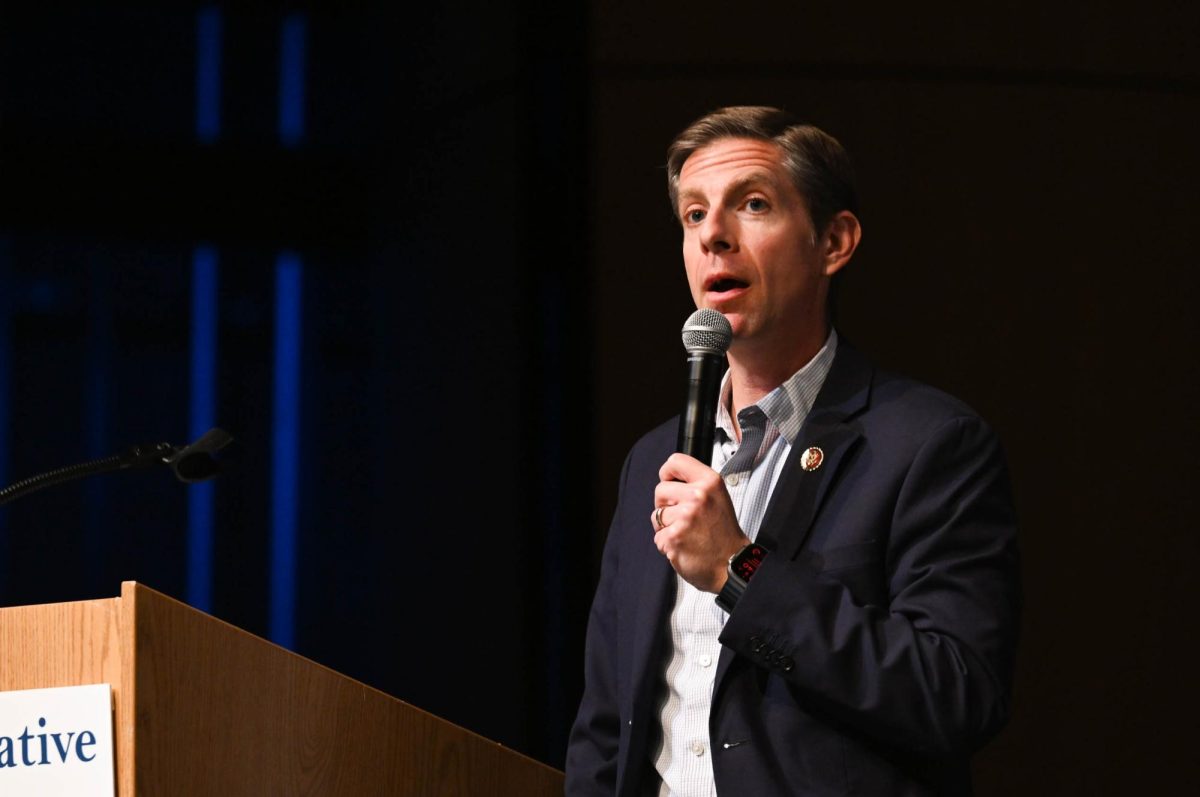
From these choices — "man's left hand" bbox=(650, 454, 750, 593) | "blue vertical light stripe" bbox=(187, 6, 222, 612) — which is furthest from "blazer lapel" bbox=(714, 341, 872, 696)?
"blue vertical light stripe" bbox=(187, 6, 222, 612)

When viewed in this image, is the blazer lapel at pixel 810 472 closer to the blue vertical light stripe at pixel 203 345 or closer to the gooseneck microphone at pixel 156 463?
the gooseneck microphone at pixel 156 463

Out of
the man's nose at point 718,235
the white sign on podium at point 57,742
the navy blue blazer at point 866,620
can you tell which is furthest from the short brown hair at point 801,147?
the white sign on podium at point 57,742

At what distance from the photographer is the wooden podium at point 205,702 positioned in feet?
4.76

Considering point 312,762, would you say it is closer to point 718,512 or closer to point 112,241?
point 718,512

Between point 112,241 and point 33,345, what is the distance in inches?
15.2

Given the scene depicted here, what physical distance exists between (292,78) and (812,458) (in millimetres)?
3088

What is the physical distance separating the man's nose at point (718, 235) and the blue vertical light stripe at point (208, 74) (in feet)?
9.00

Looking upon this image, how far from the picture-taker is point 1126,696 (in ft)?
11.3

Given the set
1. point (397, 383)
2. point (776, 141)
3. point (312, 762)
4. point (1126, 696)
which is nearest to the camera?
point (312, 762)

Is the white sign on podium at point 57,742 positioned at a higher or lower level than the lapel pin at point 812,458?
lower

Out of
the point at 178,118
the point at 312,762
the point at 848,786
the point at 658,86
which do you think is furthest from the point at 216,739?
the point at 178,118

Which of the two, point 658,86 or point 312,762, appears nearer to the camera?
point 312,762

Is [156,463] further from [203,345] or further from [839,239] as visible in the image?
[203,345]

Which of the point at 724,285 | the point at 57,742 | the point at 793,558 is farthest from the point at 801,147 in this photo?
the point at 57,742
